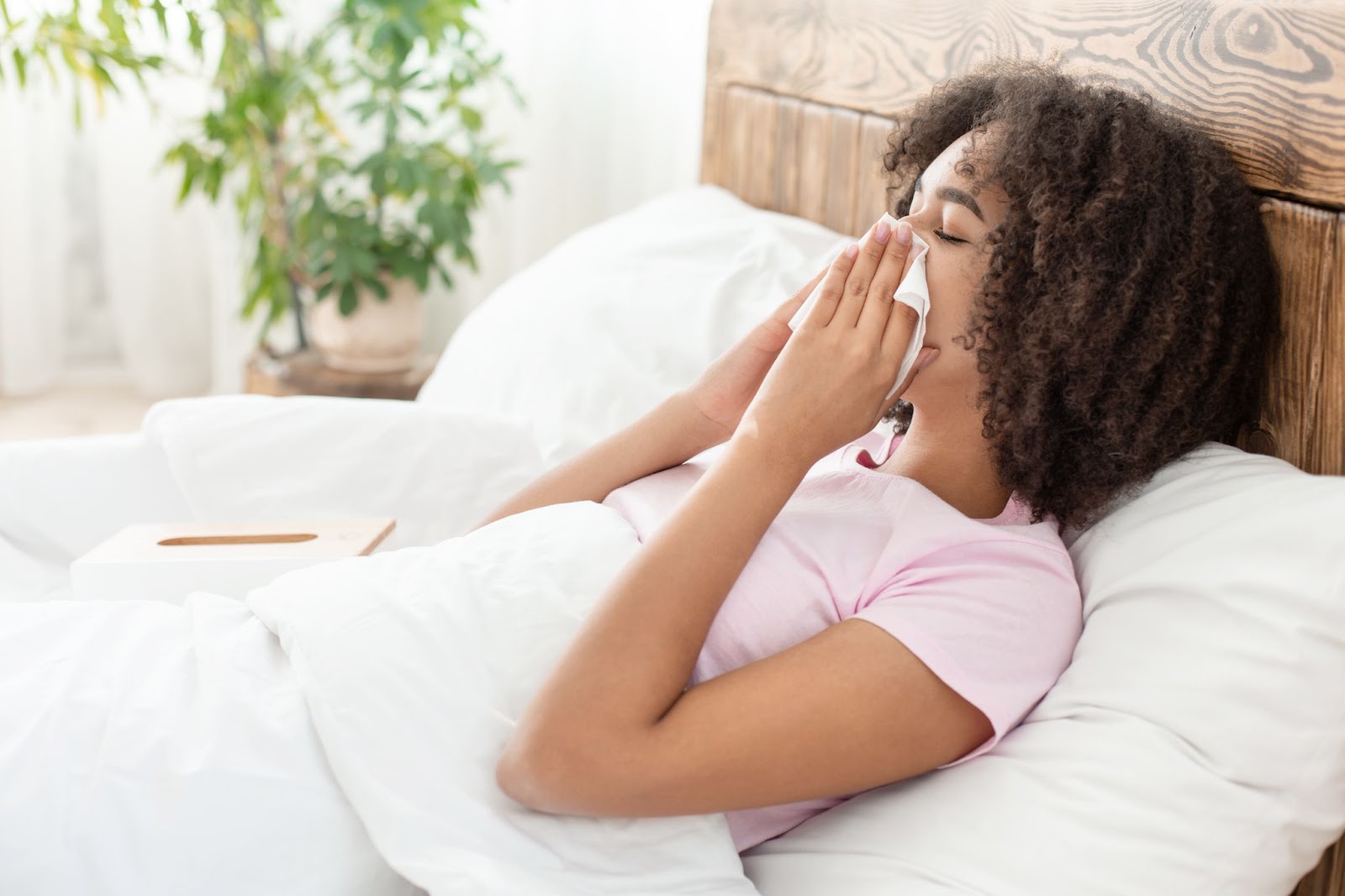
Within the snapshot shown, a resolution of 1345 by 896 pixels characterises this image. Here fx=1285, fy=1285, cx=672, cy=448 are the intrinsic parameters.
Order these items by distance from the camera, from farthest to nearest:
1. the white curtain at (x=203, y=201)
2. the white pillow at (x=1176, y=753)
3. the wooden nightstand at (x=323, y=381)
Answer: the white curtain at (x=203, y=201)
the wooden nightstand at (x=323, y=381)
the white pillow at (x=1176, y=753)

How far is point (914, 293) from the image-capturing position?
994 millimetres

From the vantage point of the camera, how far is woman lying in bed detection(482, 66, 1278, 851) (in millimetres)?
869

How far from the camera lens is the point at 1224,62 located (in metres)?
1.06

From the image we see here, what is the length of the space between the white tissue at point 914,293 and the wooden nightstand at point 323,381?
5.97 ft

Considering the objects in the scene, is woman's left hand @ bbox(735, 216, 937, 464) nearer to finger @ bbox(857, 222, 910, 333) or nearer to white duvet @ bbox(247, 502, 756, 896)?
finger @ bbox(857, 222, 910, 333)

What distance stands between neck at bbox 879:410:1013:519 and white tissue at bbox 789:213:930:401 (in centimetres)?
9

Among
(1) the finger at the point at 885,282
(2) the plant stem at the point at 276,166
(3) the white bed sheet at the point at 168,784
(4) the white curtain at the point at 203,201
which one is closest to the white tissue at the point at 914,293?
(1) the finger at the point at 885,282

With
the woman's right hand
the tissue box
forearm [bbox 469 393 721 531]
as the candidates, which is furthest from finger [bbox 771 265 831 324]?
the tissue box

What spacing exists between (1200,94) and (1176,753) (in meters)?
0.57

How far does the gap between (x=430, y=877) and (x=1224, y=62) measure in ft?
2.91

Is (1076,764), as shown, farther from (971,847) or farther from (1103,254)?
(1103,254)

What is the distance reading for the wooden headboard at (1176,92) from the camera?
0.97 m

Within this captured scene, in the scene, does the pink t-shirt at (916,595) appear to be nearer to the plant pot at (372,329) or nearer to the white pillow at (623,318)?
the white pillow at (623,318)

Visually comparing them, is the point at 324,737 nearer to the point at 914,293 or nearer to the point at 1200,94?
the point at 914,293
